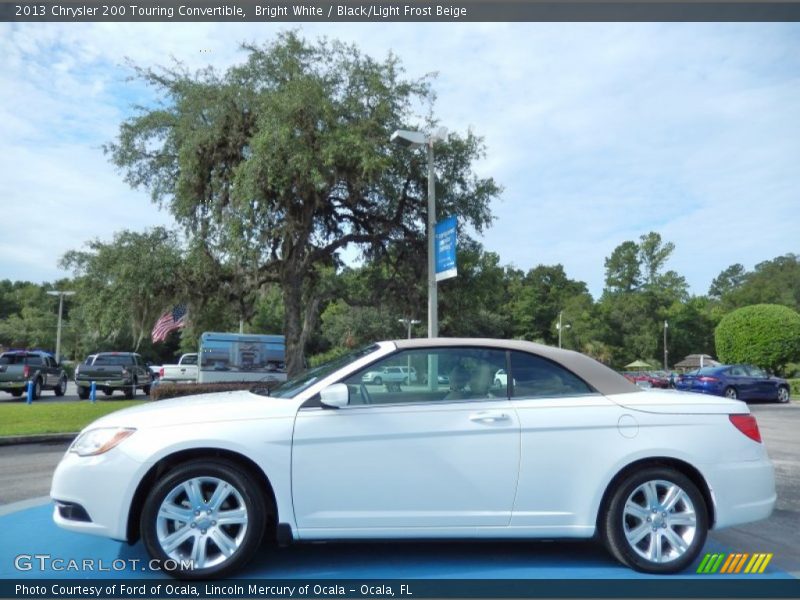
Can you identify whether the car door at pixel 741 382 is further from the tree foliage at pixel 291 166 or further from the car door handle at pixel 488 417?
the car door handle at pixel 488 417

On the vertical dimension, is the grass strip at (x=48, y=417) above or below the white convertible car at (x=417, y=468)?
below

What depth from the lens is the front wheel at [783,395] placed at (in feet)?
85.3

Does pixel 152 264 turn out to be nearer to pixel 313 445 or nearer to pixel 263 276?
pixel 263 276

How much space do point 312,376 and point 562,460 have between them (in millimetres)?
1862

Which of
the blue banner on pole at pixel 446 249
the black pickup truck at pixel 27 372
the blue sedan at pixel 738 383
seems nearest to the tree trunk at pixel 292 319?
the blue banner on pole at pixel 446 249

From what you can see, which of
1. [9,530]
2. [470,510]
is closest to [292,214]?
[9,530]

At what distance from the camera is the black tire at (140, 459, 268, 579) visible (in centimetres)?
420

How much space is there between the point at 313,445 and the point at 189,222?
17.5 m

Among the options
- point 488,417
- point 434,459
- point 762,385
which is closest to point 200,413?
point 434,459

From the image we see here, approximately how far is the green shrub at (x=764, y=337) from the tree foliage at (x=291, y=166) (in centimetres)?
2420

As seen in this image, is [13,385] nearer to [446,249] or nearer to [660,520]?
[446,249]

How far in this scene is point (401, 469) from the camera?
4379 mm

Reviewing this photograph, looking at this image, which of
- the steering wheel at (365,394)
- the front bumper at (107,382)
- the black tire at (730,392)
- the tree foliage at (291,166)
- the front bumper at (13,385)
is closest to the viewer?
the steering wheel at (365,394)

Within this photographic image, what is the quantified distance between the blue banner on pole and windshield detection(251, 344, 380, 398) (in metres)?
7.20
